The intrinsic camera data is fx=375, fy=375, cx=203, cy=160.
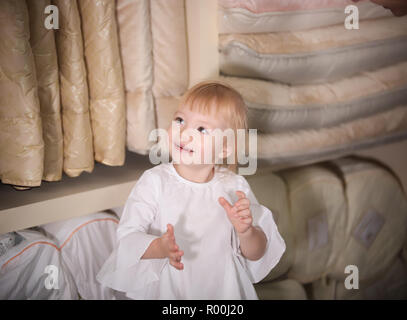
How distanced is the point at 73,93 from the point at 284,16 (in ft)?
1.59

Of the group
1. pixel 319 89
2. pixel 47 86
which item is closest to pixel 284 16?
pixel 319 89

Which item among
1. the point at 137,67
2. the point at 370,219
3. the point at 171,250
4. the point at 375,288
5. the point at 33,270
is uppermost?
the point at 137,67

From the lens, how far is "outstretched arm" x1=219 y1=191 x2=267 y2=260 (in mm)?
649

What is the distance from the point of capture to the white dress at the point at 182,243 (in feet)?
2.23

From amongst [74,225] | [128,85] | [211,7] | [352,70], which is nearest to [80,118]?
[128,85]

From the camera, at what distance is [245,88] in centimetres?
84

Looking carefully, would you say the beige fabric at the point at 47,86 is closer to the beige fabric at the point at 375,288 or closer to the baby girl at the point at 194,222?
the baby girl at the point at 194,222

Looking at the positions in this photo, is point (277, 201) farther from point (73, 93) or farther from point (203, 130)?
point (73, 93)

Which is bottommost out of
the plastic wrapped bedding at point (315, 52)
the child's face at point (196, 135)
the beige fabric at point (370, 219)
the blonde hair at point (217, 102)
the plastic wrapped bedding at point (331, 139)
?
the beige fabric at point (370, 219)

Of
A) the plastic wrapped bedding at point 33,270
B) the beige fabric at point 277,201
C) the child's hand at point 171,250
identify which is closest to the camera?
the child's hand at point 171,250

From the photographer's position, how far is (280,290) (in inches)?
38.7

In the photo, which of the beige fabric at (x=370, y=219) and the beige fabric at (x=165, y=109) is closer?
the beige fabric at (x=165, y=109)

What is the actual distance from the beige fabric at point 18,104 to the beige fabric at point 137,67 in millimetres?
196

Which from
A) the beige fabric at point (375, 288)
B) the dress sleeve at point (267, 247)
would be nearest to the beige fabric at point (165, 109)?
the dress sleeve at point (267, 247)
